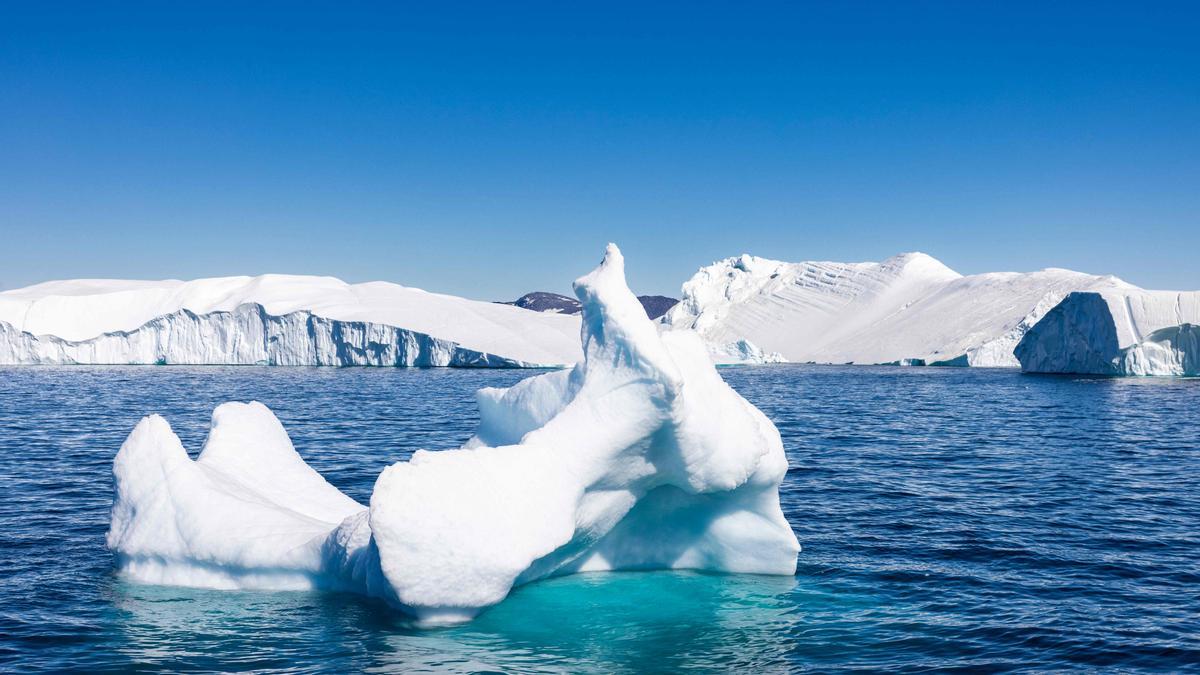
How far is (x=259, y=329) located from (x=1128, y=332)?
50.5 meters

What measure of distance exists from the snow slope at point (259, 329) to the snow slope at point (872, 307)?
3113 cm

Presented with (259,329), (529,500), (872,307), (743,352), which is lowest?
(529,500)

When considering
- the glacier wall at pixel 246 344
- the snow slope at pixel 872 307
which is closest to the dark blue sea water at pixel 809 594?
the glacier wall at pixel 246 344

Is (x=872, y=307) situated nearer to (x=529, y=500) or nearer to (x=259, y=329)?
(x=259, y=329)

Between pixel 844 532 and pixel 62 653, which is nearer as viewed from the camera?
pixel 62 653

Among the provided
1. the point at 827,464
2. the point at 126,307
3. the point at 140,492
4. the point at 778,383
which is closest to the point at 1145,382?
the point at 778,383

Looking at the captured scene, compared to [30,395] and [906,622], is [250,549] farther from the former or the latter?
[30,395]

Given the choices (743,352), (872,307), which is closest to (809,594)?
(743,352)

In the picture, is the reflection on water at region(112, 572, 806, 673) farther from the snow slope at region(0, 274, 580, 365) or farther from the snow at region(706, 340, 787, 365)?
the snow at region(706, 340, 787, 365)

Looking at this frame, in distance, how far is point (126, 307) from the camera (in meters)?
62.6

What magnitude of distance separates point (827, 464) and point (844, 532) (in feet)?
19.9

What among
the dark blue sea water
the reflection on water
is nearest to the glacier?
the dark blue sea water

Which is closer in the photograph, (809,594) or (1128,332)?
(809,594)

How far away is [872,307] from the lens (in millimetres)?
92188
